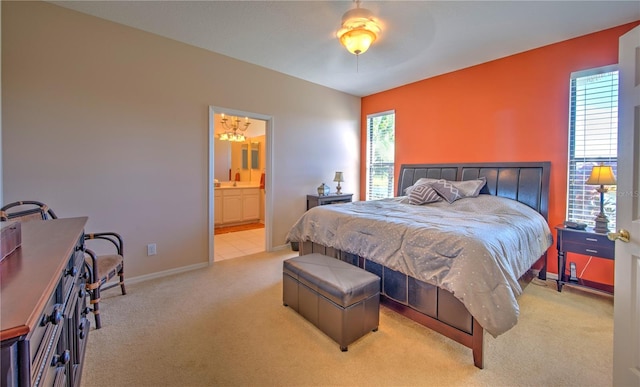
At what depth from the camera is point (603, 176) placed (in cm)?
257

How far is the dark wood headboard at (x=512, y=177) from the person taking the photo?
3195 mm

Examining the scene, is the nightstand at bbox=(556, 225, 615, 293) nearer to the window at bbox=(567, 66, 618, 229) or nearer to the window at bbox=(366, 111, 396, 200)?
the window at bbox=(567, 66, 618, 229)

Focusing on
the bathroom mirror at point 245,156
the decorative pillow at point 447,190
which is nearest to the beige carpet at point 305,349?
the decorative pillow at point 447,190

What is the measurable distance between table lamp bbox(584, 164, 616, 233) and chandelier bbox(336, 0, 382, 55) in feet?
8.29

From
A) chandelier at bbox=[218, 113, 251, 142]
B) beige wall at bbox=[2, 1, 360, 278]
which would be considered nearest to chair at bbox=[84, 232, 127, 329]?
beige wall at bbox=[2, 1, 360, 278]

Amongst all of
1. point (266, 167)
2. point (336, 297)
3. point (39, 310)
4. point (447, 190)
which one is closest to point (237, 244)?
point (266, 167)

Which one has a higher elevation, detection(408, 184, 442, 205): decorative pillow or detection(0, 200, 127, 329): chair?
detection(408, 184, 442, 205): decorative pillow

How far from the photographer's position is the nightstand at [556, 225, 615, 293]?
255cm

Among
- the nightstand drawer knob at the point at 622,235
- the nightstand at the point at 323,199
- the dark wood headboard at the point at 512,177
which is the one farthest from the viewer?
the nightstand at the point at 323,199

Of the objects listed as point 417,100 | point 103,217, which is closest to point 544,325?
point 417,100

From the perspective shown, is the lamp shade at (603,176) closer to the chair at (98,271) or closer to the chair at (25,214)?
the chair at (98,271)

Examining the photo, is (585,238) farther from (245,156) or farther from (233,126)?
(245,156)

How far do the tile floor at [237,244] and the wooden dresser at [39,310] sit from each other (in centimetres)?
258

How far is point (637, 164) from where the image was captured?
1285mm
